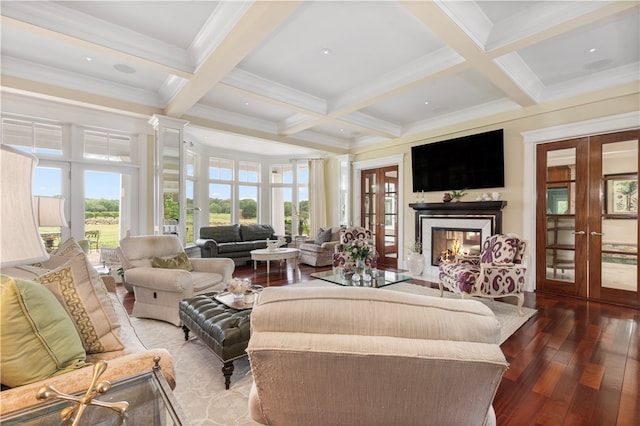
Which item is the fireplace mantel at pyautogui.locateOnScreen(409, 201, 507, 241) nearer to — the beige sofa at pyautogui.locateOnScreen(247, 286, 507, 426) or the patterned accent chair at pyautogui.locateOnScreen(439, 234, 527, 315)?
the patterned accent chair at pyautogui.locateOnScreen(439, 234, 527, 315)

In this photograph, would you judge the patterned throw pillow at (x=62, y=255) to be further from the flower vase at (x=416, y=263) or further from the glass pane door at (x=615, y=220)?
the glass pane door at (x=615, y=220)

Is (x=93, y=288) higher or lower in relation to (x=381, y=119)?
lower

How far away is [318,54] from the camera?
Answer: 10.6ft

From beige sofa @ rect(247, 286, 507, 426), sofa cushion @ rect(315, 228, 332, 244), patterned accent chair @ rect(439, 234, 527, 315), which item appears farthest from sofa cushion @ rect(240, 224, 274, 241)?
beige sofa @ rect(247, 286, 507, 426)

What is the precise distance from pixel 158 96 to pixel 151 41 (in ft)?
5.30

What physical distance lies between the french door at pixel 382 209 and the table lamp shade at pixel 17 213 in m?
6.14

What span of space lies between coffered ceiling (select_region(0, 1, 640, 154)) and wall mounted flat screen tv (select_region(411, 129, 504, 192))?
485 millimetres

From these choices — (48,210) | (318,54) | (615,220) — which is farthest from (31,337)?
(615,220)

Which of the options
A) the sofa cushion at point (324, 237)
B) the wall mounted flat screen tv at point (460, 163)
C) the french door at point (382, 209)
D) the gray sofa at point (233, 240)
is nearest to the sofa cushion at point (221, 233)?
the gray sofa at point (233, 240)

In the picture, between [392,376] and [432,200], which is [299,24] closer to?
[392,376]

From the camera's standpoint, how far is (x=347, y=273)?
12.8 ft

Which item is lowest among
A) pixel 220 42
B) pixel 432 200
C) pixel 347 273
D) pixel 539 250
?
pixel 347 273

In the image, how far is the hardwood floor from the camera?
68.1 inches

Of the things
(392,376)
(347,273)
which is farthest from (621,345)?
(392,376)
